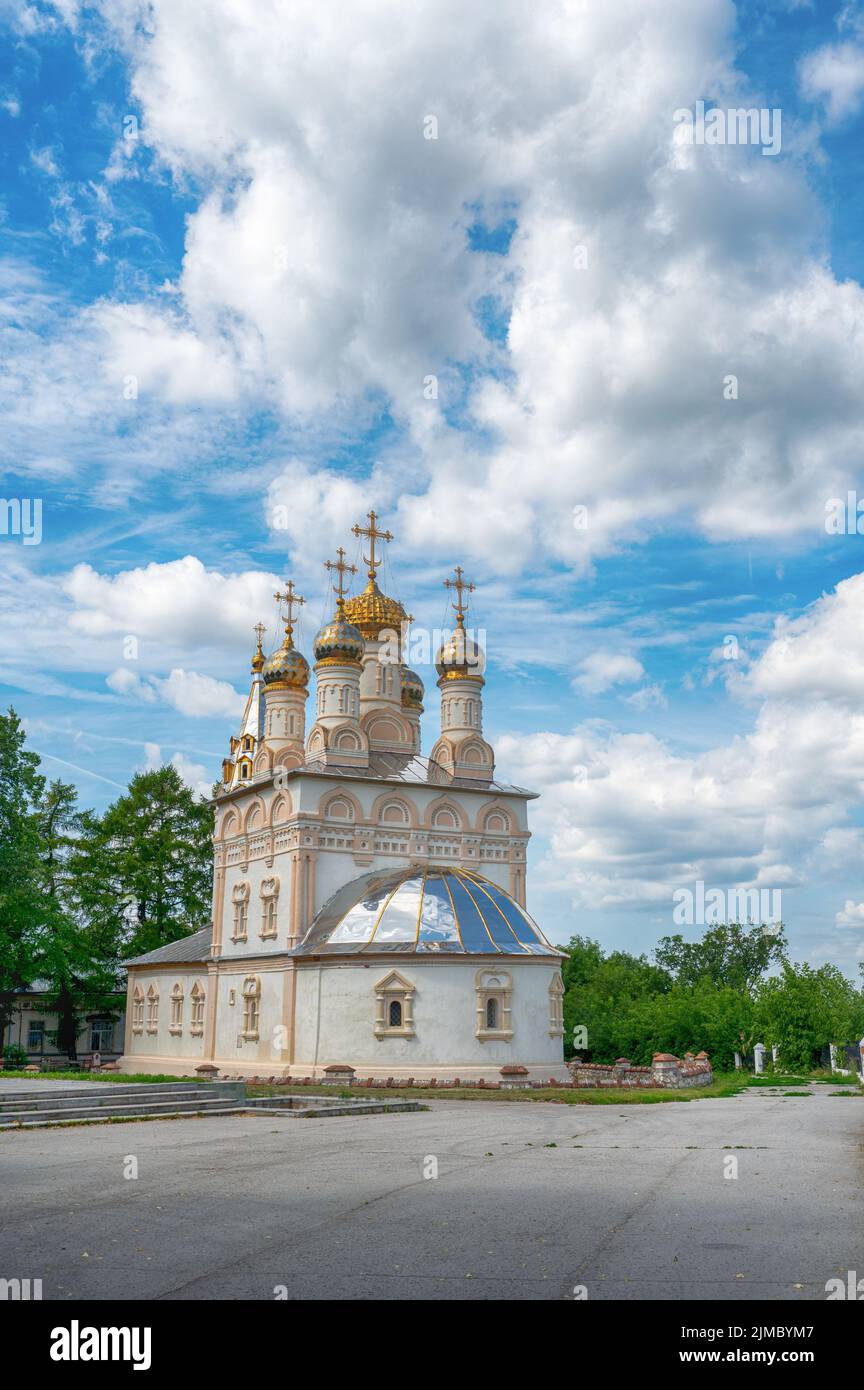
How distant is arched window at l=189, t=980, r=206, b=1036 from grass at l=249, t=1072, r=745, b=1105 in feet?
48.0

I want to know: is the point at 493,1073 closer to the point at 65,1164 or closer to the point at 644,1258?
the point at 65,1164

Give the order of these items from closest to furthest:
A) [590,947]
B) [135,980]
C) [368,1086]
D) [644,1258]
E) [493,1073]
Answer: [644,1258], [368,1086], [493,1073], [135,980], [590,947]

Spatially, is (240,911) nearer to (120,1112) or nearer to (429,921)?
(429,921)

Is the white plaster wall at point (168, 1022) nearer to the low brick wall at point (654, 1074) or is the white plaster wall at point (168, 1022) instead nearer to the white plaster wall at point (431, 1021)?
the white plaster wall at point (431, 1021)

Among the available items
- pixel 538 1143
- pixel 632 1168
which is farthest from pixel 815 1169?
pixel 538 1143

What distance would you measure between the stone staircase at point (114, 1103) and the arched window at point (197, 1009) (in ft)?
62.5

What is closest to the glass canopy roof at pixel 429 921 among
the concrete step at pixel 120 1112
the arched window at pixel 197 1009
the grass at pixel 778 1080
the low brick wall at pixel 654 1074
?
the low brick wall at pixel 654 1074

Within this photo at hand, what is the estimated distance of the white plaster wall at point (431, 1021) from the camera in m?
31.5

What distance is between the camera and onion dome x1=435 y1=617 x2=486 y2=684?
43.0m

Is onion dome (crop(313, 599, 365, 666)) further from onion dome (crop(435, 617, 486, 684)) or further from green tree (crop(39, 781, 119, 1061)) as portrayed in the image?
green tree (crop(39, 781, 119, 1061))

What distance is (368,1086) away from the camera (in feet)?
92.3
